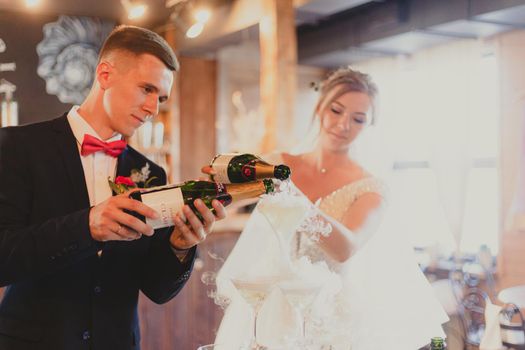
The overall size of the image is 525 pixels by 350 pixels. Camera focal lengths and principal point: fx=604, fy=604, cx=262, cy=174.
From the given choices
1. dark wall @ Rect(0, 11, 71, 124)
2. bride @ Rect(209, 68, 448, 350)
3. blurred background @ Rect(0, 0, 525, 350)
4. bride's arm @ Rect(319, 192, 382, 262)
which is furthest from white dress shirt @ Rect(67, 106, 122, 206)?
dark wall @ Rect(0, 11, 71, 124)

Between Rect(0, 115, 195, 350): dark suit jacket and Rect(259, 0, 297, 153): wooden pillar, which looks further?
Rect(259, 0, 297, 153): wooden pillar

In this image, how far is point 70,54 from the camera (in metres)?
5.61

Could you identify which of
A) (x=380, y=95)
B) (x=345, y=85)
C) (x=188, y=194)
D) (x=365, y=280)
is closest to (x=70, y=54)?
(x=380, y=95)

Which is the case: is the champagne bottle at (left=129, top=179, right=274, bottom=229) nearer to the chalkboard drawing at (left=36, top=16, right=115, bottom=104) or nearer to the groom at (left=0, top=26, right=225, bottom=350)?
the groom at (left=0, top=26, right=225, bottom=350)

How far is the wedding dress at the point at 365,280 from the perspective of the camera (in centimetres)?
176

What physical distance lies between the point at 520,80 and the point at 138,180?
2.44 metres

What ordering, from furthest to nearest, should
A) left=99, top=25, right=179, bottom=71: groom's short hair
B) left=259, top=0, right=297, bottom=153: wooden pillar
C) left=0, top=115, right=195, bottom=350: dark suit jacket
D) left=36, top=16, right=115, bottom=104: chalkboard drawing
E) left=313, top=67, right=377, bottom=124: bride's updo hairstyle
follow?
left=36, top=16, right=115, bottom=104: chalkboard drawing → left=259, top=0, right=297, bottom=153: wooden pillar → left=313, top=67, right=377, bottom=124: bride's updo hairstyle → left=99, top=25, right=179, bottom=71: groom's short hair → left=0, top=115, right=195, bottom=350: dark suit jacket

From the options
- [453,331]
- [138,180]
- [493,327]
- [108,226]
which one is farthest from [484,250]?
[108,226]

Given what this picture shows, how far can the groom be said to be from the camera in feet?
5.09

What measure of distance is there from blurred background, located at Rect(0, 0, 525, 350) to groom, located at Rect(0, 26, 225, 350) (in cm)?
141

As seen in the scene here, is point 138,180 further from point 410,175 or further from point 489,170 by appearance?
point 410,175

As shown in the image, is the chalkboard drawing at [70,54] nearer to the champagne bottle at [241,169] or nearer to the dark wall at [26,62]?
the dark wall at [26,62]

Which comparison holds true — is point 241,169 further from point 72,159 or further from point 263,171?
point 72,159

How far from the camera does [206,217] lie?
4.43ft
